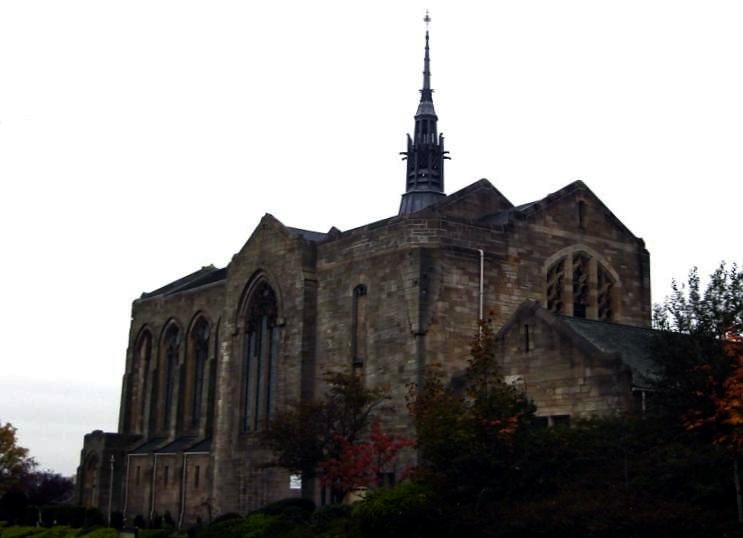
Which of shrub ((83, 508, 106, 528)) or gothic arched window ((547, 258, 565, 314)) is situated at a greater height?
gothic arched window ((547, 258, 565, 314))

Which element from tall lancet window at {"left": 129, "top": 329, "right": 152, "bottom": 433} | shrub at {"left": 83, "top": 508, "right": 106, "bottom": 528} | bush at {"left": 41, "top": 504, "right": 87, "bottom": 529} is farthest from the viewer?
tall lancet window at {"left": 129, "top": 329, "right": 152, "bottom": 433}

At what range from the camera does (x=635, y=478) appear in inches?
912

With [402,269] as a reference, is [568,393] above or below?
below

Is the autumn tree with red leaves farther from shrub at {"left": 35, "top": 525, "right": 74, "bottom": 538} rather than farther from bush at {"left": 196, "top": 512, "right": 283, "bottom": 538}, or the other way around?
shrub at {"left": 35, "top": 525, "right": 74, "bottom": 538}

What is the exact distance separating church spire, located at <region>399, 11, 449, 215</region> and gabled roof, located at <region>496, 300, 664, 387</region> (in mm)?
28646

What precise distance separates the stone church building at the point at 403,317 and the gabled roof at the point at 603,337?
0.06 m

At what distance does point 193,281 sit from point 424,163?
15495 millimetres

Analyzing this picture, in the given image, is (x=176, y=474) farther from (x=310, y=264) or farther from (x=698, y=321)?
(x=698, y=321)

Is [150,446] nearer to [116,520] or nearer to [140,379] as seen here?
[140,379]

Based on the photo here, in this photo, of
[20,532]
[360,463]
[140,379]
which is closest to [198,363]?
[140,379]

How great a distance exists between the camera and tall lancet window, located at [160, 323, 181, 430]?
2304 inches

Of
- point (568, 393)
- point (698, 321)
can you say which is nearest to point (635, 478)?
point (698, 321)

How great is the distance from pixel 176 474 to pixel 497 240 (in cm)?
2291

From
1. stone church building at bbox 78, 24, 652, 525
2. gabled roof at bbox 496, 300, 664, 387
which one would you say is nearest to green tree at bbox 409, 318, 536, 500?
gabled roof at bbox 496, 300, 664, 387
